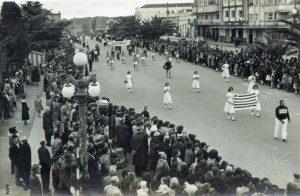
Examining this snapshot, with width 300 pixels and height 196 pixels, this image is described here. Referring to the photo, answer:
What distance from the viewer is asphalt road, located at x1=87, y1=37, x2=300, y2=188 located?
13.7m

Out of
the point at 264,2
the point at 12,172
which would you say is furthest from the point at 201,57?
the point at 12,172

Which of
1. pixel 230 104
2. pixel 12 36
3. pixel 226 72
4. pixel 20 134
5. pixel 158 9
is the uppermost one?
pixel 158 9

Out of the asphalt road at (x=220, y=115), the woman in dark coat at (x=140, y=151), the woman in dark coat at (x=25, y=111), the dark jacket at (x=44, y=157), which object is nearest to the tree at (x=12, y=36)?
the asphalt road at (x=220, y=115)

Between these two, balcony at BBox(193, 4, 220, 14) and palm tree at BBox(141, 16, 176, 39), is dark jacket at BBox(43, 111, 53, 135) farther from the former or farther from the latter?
balcony at BBox(193, 4, 220, 14)

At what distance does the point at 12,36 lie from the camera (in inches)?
1163

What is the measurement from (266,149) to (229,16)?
48.4 m

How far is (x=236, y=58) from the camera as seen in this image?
30.9m

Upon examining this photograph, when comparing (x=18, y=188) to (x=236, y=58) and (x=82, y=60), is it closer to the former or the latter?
(x=82, y=60)

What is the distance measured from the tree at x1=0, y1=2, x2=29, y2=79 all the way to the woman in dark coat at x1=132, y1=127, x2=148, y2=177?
18.3 meters

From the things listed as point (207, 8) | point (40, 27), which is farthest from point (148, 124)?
point (207, 8)

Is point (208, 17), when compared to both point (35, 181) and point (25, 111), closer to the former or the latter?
point (25, 111)

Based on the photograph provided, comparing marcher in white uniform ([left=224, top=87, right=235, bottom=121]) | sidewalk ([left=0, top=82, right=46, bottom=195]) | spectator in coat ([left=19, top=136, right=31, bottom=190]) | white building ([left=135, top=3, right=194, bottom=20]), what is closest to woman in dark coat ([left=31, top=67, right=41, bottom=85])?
sidewalk ([left=0, top=82, right=46, bottom=195])

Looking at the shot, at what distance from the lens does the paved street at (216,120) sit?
13531 mm

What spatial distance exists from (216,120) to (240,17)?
41.7 metres
